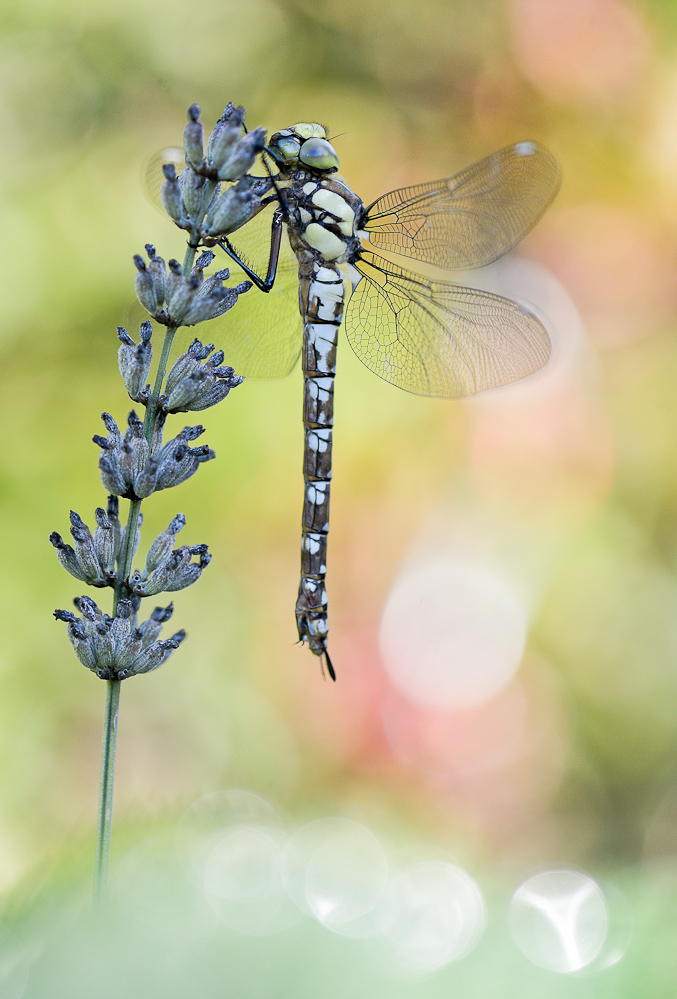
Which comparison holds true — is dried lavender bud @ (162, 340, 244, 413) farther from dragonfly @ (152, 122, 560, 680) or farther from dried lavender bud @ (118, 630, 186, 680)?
dragonfly @ (152, 122, 560, 680)

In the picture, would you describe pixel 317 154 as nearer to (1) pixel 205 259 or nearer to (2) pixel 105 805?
(1) pixel 205 259

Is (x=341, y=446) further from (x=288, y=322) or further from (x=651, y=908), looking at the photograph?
(x=651, y=908)

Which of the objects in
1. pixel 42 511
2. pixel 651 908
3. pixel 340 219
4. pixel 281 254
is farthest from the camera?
pixel 42 511

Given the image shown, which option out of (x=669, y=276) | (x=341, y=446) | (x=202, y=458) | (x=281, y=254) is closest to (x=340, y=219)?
(x=281, y=254)

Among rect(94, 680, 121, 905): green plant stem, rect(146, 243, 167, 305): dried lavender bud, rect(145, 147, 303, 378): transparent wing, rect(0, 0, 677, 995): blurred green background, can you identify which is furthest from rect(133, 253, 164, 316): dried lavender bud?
rect(0, 0, 677, 995): blurred green background

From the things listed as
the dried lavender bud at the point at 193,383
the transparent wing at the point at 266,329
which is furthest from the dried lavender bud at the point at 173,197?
the transparent wing at the point at 266,329

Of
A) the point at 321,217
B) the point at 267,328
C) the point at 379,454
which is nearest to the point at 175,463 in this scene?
the point at 321,217

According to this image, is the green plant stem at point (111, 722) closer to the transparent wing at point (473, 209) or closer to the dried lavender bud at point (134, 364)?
the dried lavender bud at point (134, 364)
